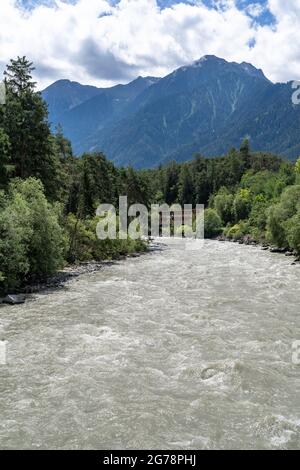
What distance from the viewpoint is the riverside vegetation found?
3394 cm

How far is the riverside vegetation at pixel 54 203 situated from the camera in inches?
1336

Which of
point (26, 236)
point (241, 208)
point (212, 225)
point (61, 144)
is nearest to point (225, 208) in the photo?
point (241, 208)

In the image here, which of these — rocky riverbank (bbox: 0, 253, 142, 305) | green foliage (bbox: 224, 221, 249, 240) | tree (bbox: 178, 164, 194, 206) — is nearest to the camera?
rocky riverbank (bbox: 0, 253, 142, 305)

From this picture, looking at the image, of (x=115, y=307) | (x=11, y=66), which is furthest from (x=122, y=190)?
(x=115, y=307)

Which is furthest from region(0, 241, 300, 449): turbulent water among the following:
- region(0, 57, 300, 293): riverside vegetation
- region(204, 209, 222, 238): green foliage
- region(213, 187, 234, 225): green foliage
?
region(213, 187, 234, 225): green foliage

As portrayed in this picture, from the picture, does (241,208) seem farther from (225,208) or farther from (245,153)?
(245,153)

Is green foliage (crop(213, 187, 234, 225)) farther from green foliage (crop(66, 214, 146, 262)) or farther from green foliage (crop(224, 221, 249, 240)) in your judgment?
green foliage (crop(66, 214, 146, 262))

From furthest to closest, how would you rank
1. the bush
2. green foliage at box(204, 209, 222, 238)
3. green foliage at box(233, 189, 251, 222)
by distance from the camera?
green foliage at box(233, 189, 251, 222)
green foliage at box(204, 209, 222, 238)
the bush

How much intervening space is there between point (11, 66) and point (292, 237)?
37.0 m

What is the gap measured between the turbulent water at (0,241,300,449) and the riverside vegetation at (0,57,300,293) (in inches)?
219

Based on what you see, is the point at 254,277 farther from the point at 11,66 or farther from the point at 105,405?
the point at 11,66

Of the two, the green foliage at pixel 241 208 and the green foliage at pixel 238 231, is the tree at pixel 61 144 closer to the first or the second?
the green foliage at pixel 238 231

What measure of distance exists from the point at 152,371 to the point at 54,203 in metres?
30.8

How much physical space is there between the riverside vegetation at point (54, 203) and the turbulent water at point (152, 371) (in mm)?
5563
